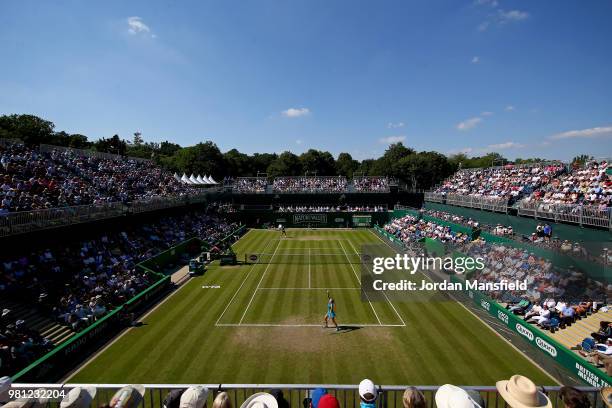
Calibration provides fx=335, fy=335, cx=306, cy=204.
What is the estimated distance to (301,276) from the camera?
26.2 meters

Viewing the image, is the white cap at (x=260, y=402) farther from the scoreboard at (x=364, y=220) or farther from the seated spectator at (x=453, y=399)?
the scoreboard at (x=364, y=220)

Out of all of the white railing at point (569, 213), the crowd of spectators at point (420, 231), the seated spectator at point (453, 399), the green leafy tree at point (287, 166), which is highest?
the green leafy tree at point (287, 166)

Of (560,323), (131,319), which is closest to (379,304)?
(560,323)

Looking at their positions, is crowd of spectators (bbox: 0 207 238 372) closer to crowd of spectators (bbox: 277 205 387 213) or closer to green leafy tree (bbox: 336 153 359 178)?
crowd of spectators (bbox: 277 205 387 213)

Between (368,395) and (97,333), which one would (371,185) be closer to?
(97,333)

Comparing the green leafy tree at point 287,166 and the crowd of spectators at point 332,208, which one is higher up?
the green leafy tree at point 287,166

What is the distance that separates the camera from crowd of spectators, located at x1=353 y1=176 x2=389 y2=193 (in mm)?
59844

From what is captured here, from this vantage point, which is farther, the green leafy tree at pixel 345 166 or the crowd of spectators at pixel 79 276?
the green leafy tree at pixel 345 166

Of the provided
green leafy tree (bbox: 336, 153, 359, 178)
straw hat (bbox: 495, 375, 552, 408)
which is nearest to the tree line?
green leafy tree (bbox: 336, 153, 359, 178)

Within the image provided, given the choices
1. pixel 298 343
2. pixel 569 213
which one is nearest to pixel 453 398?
pixel 298 343

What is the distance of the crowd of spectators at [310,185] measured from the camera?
60094 mm

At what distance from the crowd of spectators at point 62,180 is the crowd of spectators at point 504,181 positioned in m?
34.9

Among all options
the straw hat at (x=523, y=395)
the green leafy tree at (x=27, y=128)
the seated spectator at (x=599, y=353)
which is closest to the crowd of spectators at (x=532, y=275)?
the seated spectator at (x=599, y=353)

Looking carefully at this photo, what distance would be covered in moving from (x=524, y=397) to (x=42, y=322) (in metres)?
18.9
